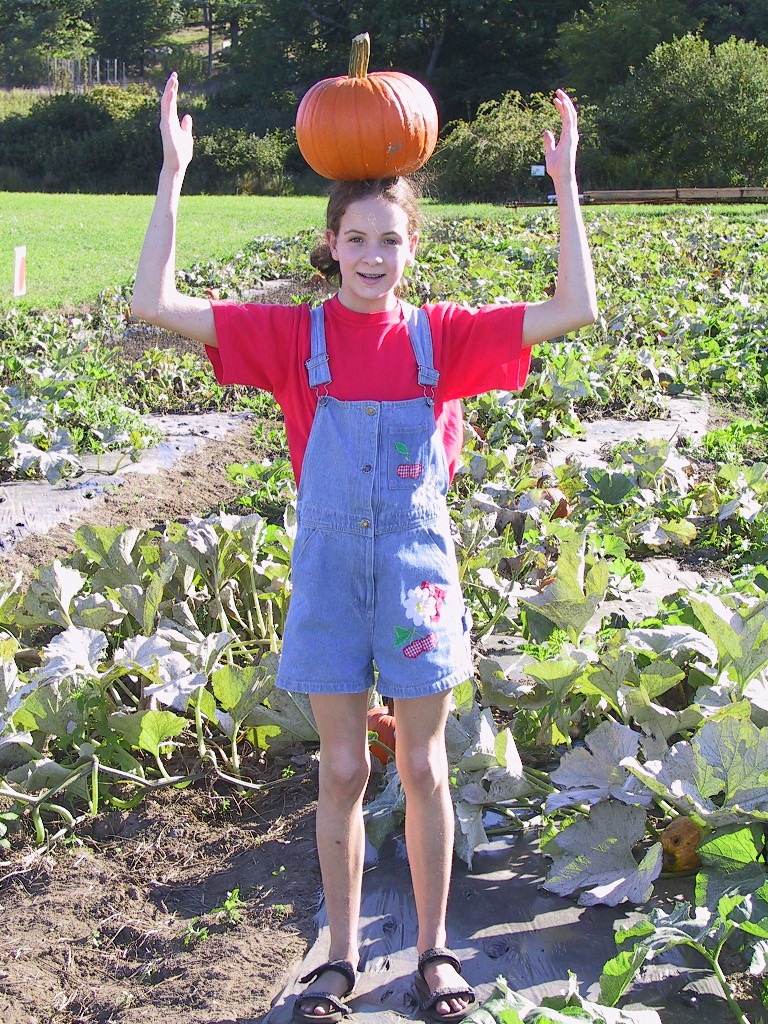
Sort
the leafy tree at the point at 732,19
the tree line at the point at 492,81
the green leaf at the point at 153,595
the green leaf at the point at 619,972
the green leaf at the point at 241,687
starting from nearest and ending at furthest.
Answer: the green leaf at the point at 619,972
the green leaf at the point at 241,687
the green leaf at the point at 153,595
the tree line at the point at 492,81
the leafy tree at the point at 732,19

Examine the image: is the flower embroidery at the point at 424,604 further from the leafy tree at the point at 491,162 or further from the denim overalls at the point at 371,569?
the leafy tree at the point at 491,162

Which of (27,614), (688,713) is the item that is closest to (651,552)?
(688,713)

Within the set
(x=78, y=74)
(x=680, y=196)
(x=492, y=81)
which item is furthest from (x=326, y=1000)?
→ (x=78, y=74)

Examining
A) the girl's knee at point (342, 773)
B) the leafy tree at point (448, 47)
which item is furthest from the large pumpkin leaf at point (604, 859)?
the leafy tree at point (448, 47)

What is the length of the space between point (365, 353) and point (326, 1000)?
4.01 feet

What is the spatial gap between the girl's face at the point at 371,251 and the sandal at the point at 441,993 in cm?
125

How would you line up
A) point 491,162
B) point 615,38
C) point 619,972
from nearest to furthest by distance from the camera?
point 619,972 → point 491,162 → point 615,38

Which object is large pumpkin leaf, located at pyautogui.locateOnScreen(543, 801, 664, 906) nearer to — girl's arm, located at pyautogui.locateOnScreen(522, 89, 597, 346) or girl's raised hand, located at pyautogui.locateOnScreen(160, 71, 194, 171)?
girl's arm, located at pyautogui.locateOnScreen(522, 89, 597, 346)

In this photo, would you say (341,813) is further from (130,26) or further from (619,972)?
(130,26)

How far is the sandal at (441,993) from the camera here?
2193 millimetres

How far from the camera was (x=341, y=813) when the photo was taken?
7.54 ft

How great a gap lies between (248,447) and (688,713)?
4122 mm

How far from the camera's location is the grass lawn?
41.6 feet

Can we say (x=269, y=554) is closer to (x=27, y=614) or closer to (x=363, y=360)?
(x=27, y=614)
